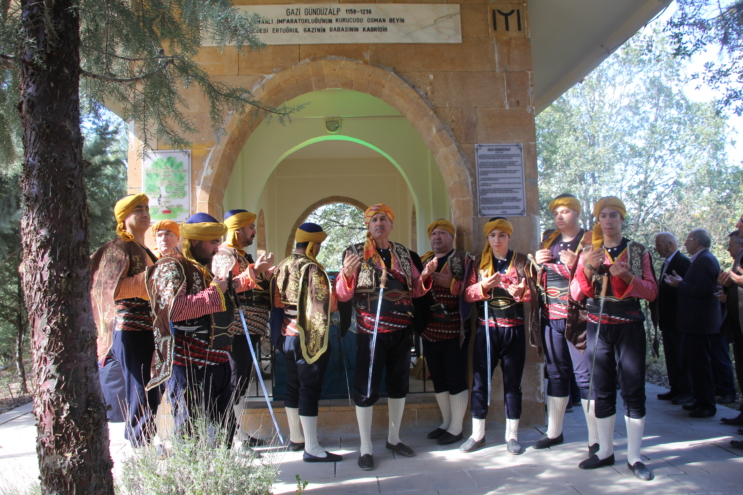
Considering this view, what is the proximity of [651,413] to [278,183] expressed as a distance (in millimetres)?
8202

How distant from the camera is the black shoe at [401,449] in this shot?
12.3ft

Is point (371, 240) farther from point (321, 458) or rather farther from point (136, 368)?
point (136, 368)

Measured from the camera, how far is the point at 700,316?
4836 mm

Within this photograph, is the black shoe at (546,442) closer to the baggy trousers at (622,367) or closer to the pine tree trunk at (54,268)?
the baggy trousers at (622,367)

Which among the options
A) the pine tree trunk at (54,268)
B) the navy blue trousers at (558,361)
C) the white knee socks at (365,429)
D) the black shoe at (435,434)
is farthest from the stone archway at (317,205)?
the pine tree trunk at (54,268)

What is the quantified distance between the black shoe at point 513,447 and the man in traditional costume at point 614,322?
18.1 inches

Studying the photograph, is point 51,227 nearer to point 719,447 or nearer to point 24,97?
point 24,97

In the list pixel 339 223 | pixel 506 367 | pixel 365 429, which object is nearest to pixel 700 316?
pixel 506 367

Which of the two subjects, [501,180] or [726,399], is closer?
[501,180]

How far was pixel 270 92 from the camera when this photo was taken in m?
4.68

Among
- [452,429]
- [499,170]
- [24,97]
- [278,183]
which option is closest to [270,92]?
[499,170]

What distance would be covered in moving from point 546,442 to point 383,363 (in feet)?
4.35

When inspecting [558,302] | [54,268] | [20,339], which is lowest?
[20,339]

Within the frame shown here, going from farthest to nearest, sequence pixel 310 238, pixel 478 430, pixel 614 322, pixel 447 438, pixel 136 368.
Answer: pixel 447 438 < pixel 478 430 < pixel 310 238 < pixel 614 322 < pixel 136 368
